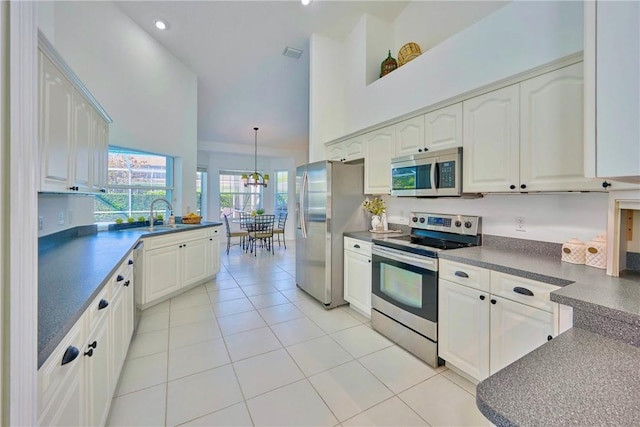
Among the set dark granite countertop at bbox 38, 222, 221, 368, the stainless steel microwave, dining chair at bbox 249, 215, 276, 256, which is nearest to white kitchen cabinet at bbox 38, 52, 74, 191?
dark granite countertop at bbox 38, 222, 221, 368

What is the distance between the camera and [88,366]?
3.95 ft

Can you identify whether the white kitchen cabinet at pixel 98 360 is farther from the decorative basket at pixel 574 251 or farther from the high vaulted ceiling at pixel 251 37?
the high vaulted ceiling at pixel 251 37

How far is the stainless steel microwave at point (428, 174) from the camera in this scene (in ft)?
7.37

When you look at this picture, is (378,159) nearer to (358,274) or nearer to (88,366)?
(358,274)

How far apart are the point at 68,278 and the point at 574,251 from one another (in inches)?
116

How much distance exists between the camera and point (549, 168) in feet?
5.70

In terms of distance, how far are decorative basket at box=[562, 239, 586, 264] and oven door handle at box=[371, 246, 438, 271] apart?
2.59 feet

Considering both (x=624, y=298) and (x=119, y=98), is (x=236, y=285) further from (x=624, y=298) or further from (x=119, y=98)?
(x=624, y=298)

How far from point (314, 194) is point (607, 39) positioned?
2.73 metres

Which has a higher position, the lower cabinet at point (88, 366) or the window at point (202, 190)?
the window at point (202, 190)

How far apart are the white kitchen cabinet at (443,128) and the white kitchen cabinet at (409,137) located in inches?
2.2

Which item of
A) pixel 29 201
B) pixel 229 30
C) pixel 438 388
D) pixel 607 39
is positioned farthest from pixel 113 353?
pixel 229 30

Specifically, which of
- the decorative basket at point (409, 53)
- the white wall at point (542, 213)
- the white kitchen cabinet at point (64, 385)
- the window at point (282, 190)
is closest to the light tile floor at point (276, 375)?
the white kitchen cabinet at point (64, 385)

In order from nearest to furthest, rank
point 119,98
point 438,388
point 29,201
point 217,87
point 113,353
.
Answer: point 29,201, point 113,353, point 438,388, point 119,98, point 217,87
